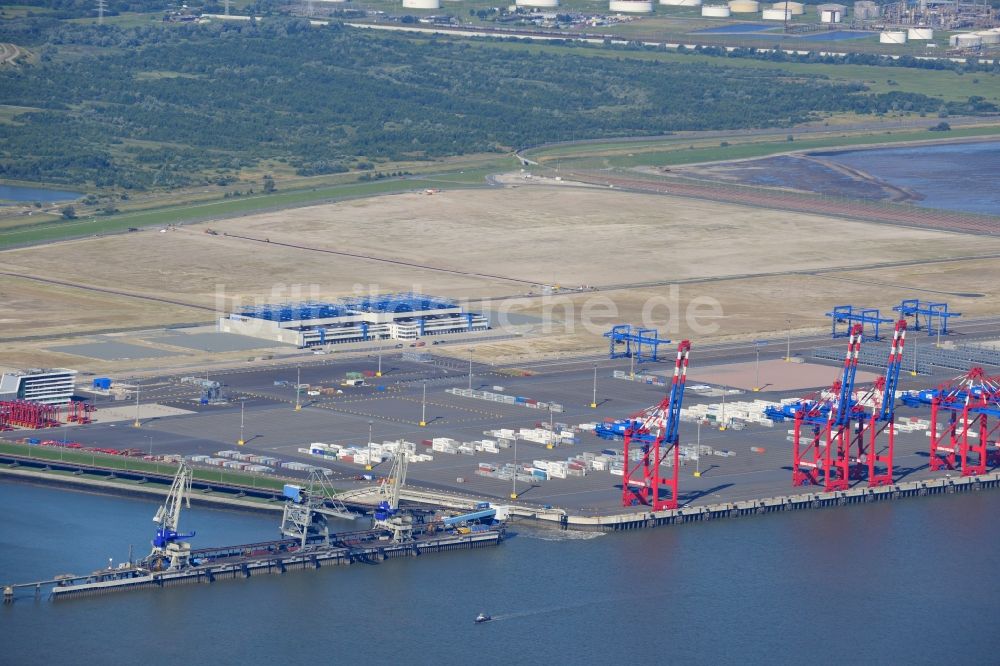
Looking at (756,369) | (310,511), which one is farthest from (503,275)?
(310,511)

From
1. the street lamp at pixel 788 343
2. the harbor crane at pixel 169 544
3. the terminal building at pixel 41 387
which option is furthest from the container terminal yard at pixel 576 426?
the harbor crane at pixel 169 544

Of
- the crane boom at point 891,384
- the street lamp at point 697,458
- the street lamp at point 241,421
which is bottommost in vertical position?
the street lamp at point 697,458

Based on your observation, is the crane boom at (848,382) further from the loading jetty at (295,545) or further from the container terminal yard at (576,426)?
the loading jetty at (295,545)

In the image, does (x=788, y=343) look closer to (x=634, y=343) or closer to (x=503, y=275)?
(x=634, y=343)

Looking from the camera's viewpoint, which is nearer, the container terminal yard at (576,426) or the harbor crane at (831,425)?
the container terminal yard at (576,426)

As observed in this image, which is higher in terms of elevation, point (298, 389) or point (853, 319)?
point (298, 389)
